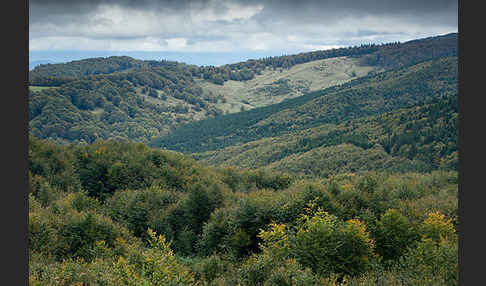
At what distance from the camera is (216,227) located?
43312mm

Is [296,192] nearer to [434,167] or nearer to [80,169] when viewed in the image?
[80,169]

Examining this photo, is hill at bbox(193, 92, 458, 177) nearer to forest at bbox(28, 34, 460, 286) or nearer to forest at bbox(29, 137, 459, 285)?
forest at bbox(29, 137, 459, 285)

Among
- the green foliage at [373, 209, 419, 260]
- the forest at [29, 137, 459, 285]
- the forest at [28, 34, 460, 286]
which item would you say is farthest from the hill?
the green foliage at [373, 209, 419, 260]

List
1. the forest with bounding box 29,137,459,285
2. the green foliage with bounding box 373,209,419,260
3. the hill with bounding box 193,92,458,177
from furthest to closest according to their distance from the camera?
1. the hill with bounding box 193,92,458,177
2. the green foliage with bounding box 373,209,419,260
3. the forest with bounding box 29,137,459,285

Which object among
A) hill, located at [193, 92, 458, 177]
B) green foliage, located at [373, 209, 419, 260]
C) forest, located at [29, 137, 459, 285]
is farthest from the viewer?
hill, located at [193, 92, 458, 177]

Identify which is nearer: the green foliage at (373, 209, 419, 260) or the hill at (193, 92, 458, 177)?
the green foliage at (373, 209, 419, 260)

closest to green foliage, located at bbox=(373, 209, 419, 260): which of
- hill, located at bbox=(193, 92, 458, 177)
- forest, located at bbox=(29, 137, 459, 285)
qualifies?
forest, located at bbox=(29, 137, 459, 285)

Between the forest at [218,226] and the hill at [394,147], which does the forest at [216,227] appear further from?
the hill at [394,147]

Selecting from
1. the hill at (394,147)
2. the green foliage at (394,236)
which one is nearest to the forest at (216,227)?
the green foliage at (394,236)

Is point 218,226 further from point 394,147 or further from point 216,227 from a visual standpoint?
point 394,147

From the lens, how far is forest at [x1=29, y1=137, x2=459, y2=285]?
77.2ft

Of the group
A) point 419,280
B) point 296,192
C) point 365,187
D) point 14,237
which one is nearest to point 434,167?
point 365,187

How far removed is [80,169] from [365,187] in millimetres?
50182

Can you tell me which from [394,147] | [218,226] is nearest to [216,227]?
[218,226]
